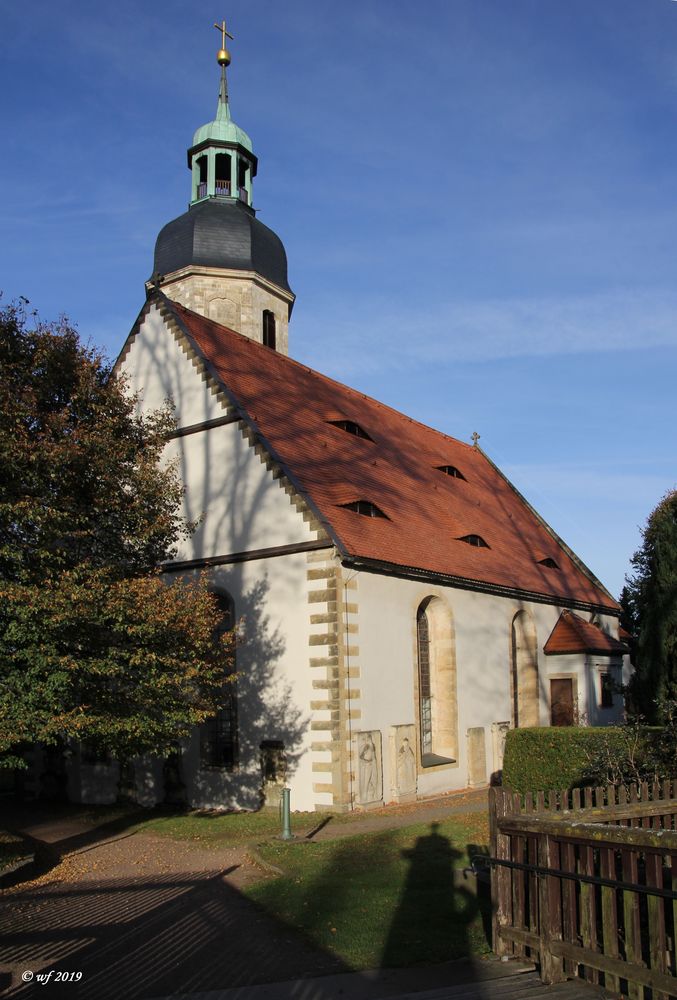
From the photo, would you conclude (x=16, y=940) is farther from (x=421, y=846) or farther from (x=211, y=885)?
(x=421, y=846)

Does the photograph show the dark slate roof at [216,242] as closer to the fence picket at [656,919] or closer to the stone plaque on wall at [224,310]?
the stone plaque on wall at [224,310]

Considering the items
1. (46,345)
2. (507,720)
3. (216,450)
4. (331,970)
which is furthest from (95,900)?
(507,720)

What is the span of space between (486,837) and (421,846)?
1027 mm

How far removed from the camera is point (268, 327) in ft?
89.9

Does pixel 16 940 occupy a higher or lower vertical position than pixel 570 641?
lower

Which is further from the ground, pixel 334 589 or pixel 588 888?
pixel 334 589

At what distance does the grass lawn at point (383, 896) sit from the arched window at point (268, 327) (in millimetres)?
18204

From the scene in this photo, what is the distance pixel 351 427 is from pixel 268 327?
286 inches

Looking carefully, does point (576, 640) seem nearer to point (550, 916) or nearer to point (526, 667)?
point (526, 667)

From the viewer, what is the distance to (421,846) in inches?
452

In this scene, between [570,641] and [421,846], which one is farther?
[570,641]

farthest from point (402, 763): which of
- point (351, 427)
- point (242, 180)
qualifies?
point (242, 180)

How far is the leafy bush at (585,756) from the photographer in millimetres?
10406

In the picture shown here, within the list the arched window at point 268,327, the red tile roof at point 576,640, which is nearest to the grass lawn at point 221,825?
the red tile roof at point 576,640
